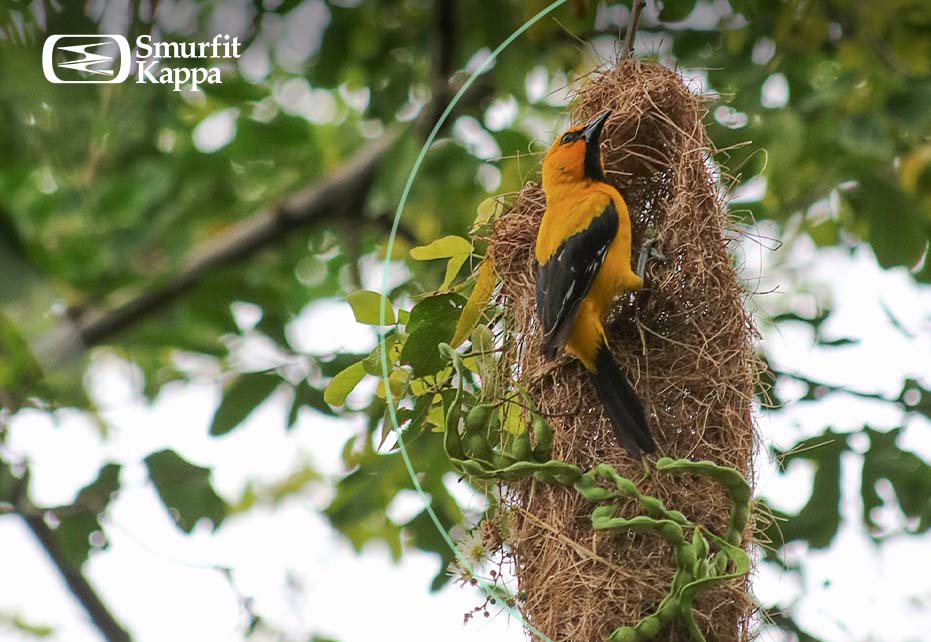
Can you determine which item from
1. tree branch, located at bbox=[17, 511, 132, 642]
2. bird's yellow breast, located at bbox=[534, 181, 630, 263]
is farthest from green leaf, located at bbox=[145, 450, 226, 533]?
tree branch, located at bbox=[17, 511, 132, 642]

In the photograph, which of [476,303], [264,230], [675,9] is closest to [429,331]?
[476,303]

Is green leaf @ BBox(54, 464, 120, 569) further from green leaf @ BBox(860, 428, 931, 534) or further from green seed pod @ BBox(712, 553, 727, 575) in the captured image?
green leaf @ BBox(860, 428, 931, 534)

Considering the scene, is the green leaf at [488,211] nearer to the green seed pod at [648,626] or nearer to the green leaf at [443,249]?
the green leaf at [443,249]

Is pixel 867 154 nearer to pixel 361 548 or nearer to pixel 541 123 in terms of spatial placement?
pixel 541 123

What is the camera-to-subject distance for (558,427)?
6.02 feet

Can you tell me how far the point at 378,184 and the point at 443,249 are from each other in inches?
83.1

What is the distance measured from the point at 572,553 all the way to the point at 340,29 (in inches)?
110

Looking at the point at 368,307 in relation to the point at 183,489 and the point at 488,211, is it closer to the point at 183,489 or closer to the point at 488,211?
the point at 488,211

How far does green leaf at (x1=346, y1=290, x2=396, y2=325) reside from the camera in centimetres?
194

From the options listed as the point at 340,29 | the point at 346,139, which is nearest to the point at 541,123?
the point at 340,29

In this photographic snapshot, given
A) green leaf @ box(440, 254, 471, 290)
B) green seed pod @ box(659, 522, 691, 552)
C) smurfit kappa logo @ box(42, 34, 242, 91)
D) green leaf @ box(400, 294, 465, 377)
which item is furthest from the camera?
smurfit kappa logo @ box(42, 34, 242, 91)

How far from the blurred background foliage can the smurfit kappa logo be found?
61 millimetres

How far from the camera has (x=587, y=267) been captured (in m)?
1.81

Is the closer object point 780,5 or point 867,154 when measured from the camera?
point 867,154
